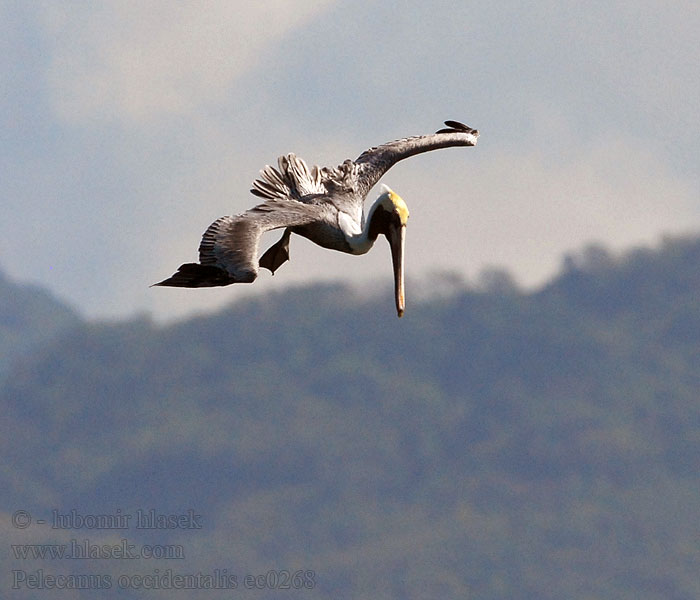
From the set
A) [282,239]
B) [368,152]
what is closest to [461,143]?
[368,152]

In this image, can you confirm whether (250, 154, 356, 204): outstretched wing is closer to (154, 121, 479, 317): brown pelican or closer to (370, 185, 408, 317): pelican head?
(154, 121, 479, 317): brown pelican

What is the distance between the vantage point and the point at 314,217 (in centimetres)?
3181

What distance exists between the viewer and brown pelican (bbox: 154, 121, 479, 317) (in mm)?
29469

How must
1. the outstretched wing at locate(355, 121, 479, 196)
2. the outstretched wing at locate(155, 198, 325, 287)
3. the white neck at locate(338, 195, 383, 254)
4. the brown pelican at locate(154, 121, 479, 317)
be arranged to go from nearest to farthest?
1. the outstretched wing at locate(155, 198, 325, 287)
2. the brown pelican at locate(154, 121, 479, 317)
3. the white neck at locate(338, 195, 383, 254)
4. the outstretched wing at locate(355, 121, 479, 196)

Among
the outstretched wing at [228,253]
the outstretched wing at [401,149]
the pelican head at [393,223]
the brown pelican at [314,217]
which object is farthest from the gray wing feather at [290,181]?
the outstretched wing at [228,253]

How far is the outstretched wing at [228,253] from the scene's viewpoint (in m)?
29.1

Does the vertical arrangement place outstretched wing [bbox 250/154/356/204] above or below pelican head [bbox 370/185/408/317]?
above

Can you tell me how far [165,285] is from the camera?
96.2 feet

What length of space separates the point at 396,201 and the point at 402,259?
1021mm

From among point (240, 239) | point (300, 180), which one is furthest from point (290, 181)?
point (240, 239)

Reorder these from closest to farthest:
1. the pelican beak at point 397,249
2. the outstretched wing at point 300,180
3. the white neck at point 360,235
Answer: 1. the pelican beak at point 397,249
2. the white neck at point 360,235
3. the outstretched wing at point 300,180

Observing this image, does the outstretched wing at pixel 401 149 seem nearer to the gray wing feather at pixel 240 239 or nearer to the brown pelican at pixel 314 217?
the brown pelican at pixel 314 217

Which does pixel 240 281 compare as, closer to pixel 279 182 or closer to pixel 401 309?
pixel 401 309

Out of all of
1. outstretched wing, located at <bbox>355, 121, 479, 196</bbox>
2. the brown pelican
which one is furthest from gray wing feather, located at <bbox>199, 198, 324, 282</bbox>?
outstretched wing, located at <bbox>355, 121, 479, 196</bbox>
